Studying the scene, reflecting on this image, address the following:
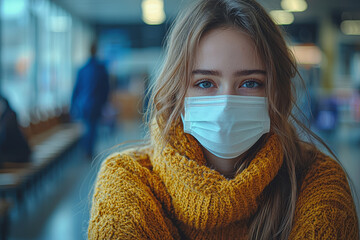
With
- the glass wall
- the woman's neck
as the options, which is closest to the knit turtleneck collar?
the woman's neck

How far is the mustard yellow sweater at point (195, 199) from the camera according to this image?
103 cm

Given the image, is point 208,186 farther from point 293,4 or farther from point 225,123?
point 293,4

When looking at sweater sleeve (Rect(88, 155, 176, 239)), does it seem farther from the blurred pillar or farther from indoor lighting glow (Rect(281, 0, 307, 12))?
the blurred pillar

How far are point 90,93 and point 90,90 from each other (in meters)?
0.05

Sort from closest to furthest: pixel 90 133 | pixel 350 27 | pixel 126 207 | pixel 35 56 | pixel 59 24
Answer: pixel 126 207, pixel 90 133, pixel 35 56, pixel 59 24, pixel 350 27

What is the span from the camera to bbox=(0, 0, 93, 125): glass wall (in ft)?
23.2

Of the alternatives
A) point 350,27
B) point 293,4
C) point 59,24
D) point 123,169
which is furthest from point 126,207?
point 350,27

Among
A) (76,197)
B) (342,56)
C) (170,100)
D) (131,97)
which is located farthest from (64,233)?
(342,56)

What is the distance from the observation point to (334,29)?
1420 centimetres

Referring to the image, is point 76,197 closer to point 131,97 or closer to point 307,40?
point 131,97

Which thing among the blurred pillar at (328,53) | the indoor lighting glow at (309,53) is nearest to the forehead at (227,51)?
the blurred pillar at (328,53)

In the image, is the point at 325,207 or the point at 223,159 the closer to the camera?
the point at 325,207

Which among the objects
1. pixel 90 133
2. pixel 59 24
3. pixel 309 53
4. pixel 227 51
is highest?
pixel 59 24

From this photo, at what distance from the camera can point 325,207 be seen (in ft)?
3.54
